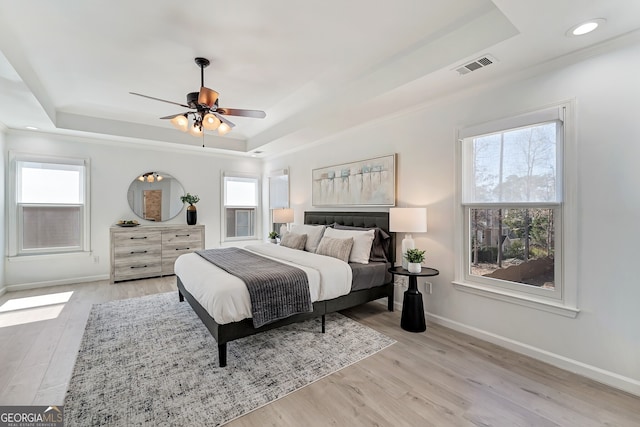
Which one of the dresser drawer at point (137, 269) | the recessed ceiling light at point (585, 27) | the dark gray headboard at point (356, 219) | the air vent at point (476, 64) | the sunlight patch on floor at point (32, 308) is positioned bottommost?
the sunlight patch on floor at point (32, 308)

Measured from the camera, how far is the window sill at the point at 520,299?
2309 millimetres

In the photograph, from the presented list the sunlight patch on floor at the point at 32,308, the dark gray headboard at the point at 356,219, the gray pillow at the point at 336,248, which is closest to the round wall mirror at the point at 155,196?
the sunlight patch on floor at the point at 32,308

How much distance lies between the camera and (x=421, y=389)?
2.06 meters

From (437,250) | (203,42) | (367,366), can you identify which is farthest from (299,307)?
(203,42)

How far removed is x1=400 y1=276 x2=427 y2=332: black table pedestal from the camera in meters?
3.00

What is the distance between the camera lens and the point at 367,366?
92.9 inches

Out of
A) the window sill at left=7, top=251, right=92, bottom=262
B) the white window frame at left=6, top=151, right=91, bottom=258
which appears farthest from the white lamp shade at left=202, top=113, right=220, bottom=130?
the window sill at left=7, top=251, right=92, bottom=262

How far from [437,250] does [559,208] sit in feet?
3.95

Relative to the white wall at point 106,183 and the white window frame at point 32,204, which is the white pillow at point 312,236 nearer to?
the white wall at point 106,183

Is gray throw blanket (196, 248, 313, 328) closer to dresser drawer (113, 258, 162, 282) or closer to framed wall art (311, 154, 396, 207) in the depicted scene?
framed wall art (311, 154, 396, 207)

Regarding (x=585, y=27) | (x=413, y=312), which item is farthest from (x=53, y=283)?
(x=585, y=27)

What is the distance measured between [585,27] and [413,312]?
2.71 meters

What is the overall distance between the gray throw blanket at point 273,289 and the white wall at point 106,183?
3.55 metres

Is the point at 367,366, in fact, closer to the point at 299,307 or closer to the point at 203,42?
the point at 299,307
